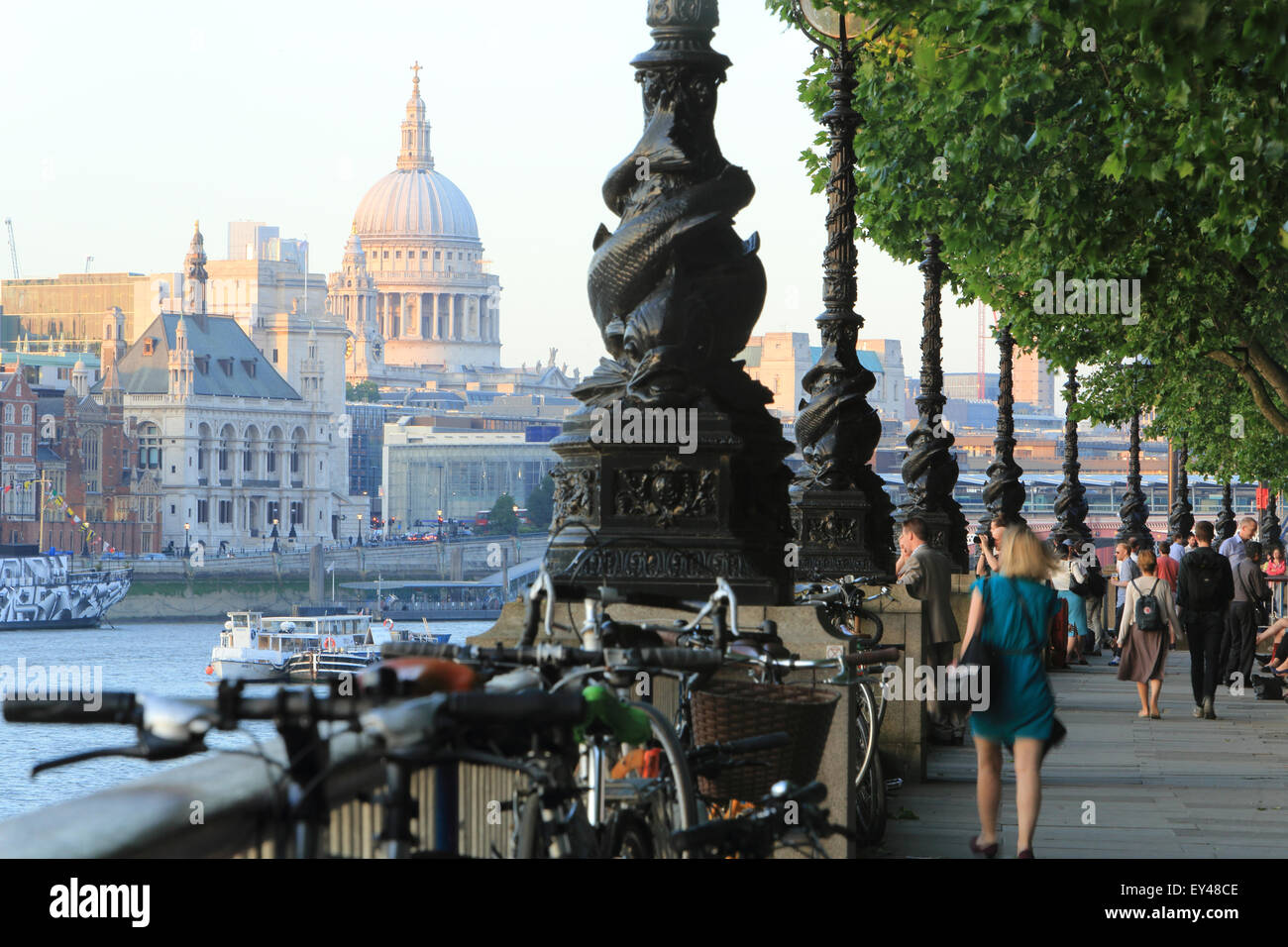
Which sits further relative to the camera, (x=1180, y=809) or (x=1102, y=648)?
(x=1102, y=648)

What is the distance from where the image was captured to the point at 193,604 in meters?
156

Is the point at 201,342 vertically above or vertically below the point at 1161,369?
above

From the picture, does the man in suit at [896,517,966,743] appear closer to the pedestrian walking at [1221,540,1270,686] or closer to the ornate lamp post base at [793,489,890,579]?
the ornate lamp post base at [793,489,890,579]

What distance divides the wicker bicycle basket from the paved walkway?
10.4ft

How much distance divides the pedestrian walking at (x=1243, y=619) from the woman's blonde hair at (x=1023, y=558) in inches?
456

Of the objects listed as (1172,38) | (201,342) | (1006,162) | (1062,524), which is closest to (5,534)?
(201,342)

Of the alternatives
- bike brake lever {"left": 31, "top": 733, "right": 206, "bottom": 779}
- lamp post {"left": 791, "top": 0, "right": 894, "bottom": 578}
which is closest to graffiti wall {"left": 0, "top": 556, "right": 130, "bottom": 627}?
lamp post {"left": 791, "top": 0, "right": 894, "bottom": 578}

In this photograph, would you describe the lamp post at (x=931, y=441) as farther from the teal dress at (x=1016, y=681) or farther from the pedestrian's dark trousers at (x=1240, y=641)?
the teal dress at (x=1016, y=681)

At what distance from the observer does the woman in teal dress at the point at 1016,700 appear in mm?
8609

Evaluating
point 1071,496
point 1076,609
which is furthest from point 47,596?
point 1076,609

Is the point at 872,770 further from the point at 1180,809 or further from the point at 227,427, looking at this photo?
the point at 227,427

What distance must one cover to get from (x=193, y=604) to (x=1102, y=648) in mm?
133217

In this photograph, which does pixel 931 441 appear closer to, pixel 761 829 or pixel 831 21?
pixel 831 21

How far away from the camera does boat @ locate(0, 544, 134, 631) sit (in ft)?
463
